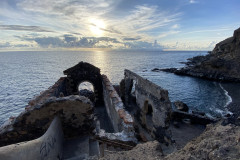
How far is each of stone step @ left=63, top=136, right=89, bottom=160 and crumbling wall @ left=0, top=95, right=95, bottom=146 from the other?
308mm

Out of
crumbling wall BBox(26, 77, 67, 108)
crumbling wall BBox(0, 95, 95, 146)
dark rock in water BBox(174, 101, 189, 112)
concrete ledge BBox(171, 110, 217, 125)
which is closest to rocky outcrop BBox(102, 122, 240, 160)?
crumbling wall BBox(0, 95, 95, 146)

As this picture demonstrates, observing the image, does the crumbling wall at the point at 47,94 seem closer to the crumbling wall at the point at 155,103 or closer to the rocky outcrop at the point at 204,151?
the rocky outcrop at the point at 204,151

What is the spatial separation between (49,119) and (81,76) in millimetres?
9455

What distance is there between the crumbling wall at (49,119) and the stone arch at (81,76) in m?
8.51

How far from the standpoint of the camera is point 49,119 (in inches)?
245

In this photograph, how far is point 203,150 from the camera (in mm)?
2559

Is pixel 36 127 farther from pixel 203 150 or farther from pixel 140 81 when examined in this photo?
pixel 140 81

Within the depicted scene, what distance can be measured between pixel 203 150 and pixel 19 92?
37.9 m

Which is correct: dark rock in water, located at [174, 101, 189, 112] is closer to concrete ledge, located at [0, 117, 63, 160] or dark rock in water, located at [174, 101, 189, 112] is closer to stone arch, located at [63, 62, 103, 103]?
stone arch, located at [63, 62, 103, 103]

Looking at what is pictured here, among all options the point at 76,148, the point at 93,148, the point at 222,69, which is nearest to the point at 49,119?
the point at 76,148

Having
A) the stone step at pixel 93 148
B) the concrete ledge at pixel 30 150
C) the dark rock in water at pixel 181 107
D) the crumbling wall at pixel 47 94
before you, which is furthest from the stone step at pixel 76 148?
the dark rock in water at pixel 181 107

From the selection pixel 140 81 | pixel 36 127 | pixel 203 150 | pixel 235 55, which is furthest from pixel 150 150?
pixel 235 55

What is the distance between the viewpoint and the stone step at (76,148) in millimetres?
6150

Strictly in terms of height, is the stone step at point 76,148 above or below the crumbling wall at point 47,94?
below
